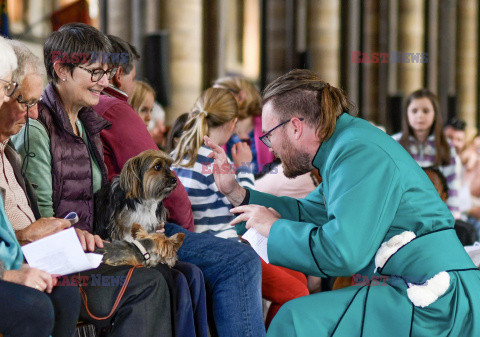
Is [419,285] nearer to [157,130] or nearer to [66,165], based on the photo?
[66,165]

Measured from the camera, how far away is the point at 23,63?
3.46 meters

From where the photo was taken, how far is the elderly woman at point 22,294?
113 inches

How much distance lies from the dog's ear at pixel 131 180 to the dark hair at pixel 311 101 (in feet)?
3.34

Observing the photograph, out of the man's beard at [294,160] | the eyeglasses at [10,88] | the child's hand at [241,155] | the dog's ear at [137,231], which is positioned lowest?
the dog's ear at [137,231]

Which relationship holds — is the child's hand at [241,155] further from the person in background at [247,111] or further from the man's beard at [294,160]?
the man's beard at [294,160]

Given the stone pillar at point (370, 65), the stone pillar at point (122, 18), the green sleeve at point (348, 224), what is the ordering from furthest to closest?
the stone pillar at point (370, 65)
the stone pillar at point (122, 18)
the green sleeve at point (348, 224)

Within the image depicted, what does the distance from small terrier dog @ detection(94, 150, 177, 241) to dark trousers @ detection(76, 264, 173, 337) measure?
0.38 m

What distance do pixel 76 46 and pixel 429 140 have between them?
5.15 m

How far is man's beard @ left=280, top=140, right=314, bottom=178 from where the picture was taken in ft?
10.9

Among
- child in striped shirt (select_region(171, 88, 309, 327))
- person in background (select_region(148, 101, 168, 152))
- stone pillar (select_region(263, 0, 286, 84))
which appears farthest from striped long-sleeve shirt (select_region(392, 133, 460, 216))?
stone pillar (select_region(263, 0, 286, 84))

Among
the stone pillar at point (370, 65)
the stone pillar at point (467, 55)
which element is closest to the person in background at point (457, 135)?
the stone pillar at point (370, 65)

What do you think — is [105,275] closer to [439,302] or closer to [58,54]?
[58,54]

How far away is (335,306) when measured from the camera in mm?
2986

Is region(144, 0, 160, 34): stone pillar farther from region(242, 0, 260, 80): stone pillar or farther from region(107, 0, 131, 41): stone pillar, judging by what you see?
region(242, 0, 260, 80): stone pillar
